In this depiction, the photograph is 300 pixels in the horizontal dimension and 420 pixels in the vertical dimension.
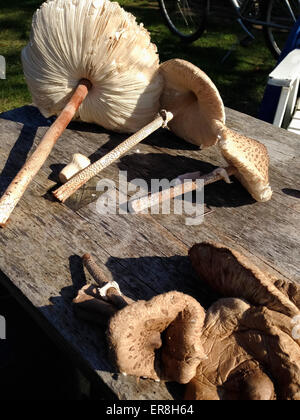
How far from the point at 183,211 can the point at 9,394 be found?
1.26m

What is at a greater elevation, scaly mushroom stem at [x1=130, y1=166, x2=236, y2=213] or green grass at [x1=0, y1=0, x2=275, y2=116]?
scaly mushroom stem at [x1=130, y1=166, x2=236, y2=213]

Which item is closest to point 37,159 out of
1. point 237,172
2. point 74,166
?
→ point 74,166

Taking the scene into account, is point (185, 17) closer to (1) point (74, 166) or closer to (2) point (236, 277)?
(1) point (74, 166)

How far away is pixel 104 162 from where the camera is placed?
219cm

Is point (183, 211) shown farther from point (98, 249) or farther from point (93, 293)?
point (93, 293)

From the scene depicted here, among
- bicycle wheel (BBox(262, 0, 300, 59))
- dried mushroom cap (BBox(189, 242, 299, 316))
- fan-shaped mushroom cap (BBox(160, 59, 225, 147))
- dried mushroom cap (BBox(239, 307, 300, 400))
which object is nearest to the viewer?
dried mushroom cap (BBox(239, 307, 300, 400))

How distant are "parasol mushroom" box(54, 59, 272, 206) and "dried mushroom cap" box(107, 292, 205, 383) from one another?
0.80 metres

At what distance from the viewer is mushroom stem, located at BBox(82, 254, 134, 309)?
1446 millimetres

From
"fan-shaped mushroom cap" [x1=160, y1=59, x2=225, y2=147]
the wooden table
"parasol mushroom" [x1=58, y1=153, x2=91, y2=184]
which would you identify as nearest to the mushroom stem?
the wooden table

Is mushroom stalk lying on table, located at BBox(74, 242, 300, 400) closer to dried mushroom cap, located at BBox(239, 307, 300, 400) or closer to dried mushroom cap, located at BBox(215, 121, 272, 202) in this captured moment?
dried mushroom cap, located at BBox(239, 307, 300, 400)

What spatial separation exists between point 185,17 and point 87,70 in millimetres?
5583

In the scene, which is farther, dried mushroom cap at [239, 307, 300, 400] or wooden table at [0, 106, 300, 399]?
wooden table at [0, 106, 300, 399]

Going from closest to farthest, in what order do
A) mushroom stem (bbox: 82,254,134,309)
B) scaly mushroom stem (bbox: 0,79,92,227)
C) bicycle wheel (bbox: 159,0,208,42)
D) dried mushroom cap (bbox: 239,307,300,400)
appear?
dried mushroom cap (bbox: 239,307,300,400), mushroom stem (bbox: 82,254,134,309), scaly mushroom stem (bbox: 0,79,92,227), bicycle wheel (bbox: 159,0,208,42)

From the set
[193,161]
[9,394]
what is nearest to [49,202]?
[193,161]
